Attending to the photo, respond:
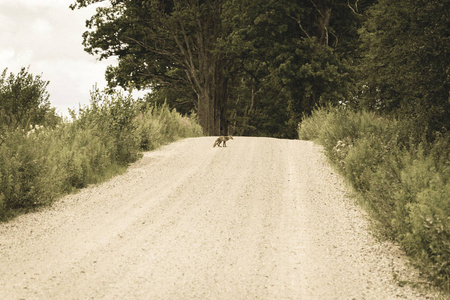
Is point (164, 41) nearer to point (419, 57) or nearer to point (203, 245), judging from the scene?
point (419, 57)

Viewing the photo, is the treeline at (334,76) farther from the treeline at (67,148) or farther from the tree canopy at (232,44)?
the treeline at (67,148)

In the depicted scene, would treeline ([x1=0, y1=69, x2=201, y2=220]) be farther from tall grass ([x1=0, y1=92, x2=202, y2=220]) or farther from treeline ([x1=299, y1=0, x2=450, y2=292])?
treeline ([x1=299, y1=0, x2=450, y2=292])

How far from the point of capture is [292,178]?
36.5ft

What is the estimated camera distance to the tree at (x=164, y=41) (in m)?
27.5

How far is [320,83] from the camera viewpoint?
25047mm

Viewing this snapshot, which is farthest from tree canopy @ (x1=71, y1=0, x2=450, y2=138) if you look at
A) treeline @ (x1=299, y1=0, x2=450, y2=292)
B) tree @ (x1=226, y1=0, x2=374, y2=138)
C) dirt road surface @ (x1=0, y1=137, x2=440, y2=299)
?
dirt road surface @ (x1=0, y1=137, x2=440, y2=299)

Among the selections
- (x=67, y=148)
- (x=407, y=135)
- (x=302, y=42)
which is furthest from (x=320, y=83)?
(x=67, y=148)

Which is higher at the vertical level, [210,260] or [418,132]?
[418,132]

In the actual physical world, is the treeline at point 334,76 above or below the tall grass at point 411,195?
above

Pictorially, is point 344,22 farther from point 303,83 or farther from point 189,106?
point 189,106

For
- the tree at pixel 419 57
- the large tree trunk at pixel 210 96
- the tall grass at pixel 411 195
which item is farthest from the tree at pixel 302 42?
the tall grass at pixel 411 195

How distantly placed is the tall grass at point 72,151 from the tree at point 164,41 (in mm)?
10961

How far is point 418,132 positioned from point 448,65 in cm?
169

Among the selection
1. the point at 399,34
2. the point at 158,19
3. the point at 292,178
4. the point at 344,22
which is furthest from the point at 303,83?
the point at 292,178
